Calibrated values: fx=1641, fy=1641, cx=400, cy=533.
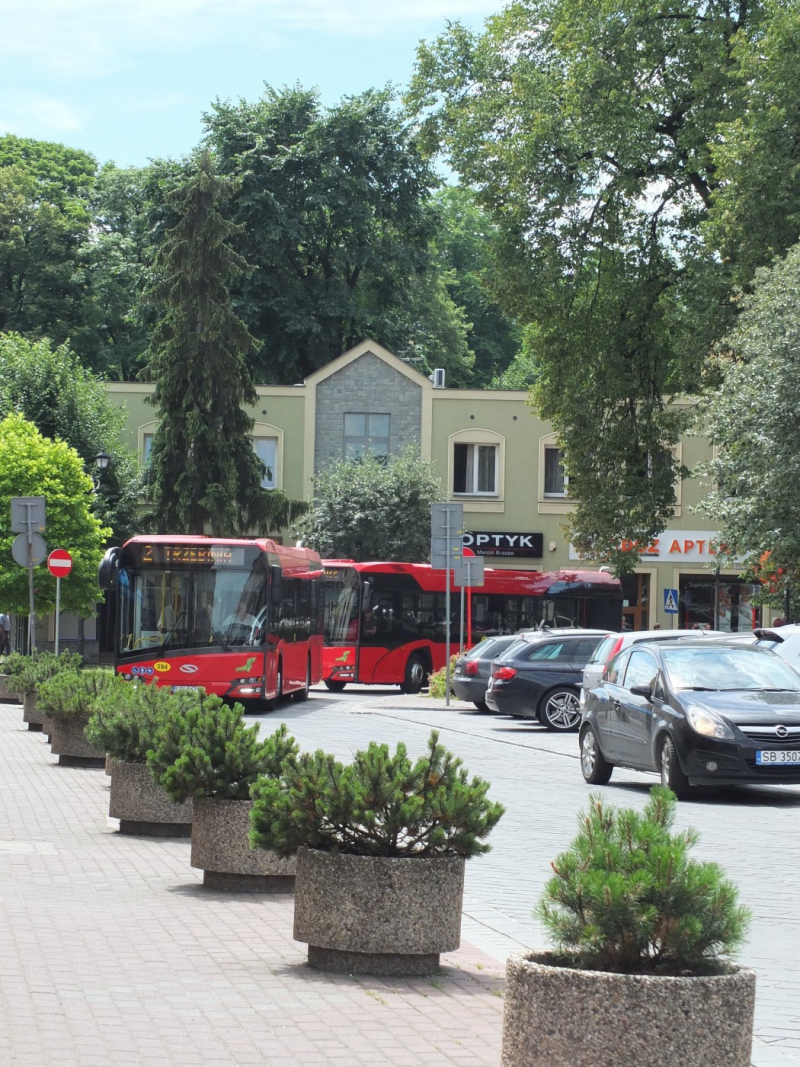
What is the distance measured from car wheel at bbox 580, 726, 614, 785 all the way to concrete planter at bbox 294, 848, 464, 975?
34.8 ft

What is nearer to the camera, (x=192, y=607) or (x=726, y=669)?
(x=726, y=669)

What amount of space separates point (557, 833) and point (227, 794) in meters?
4.36

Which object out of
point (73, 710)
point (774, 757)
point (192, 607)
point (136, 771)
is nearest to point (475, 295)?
point (192, 607)

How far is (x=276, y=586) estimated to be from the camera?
29.1m

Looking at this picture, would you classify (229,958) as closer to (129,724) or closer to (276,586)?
(129,724)

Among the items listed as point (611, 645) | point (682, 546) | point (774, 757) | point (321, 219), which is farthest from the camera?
point (321, 219)

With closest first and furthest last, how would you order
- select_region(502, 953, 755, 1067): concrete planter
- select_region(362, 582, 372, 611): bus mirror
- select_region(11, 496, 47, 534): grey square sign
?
select_region(502, 953, 755, 1067): concrete planter, select_region(11, 496, 47, 534): grey square sign, select_region(362, 582, 372, 611): bus mirror

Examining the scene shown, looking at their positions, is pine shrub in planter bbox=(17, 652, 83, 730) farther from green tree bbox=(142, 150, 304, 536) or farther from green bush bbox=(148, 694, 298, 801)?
green tree bbox=(142, 150, 304, 536)

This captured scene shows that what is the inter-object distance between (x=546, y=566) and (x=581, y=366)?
1703cm

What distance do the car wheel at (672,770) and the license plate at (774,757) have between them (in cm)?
75

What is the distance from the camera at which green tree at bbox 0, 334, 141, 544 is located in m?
50.2

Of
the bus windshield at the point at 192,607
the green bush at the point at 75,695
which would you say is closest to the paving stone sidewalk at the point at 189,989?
the green bush at the point at 75,695

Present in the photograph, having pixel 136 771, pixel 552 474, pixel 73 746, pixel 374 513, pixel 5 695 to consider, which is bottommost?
pixel 5 695

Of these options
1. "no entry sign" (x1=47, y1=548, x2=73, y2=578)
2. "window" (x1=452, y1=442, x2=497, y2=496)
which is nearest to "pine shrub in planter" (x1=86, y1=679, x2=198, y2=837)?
"no entry sign" (x1=47, y1=548, x2=73, y2=578)
